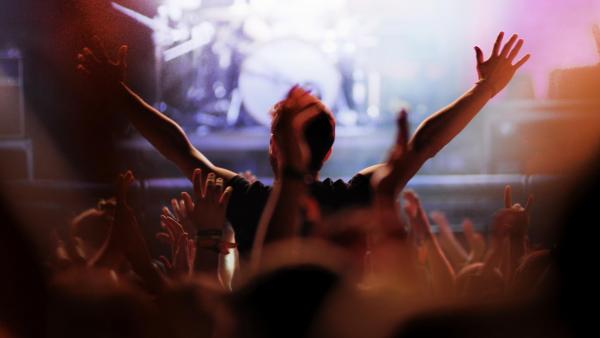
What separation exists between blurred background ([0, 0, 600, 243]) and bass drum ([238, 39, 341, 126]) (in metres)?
0.02

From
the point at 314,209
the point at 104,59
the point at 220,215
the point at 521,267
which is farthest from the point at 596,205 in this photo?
the point at 104,59

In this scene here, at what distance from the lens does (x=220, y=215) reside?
138 centimetres

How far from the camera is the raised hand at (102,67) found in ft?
5.90

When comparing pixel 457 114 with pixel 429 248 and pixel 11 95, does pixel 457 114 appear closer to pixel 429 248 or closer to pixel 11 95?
pixel 429 248

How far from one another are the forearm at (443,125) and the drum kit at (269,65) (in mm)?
4628

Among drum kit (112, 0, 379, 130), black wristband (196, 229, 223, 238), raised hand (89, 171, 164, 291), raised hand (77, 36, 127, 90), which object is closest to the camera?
black wristband (196, 229, 223, 238)

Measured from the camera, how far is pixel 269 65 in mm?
6656

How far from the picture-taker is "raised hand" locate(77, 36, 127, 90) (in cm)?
180

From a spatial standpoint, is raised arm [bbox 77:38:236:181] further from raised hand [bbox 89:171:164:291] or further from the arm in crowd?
the arm in crowd

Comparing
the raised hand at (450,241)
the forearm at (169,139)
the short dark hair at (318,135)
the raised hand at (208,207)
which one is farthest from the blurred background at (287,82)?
the raised hand at (208,207)

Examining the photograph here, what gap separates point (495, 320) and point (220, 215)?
0.65 m

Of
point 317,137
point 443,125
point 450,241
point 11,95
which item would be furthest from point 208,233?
point 11,95

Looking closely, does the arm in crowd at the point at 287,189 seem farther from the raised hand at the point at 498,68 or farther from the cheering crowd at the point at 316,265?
the raised hand at the point at 498,68

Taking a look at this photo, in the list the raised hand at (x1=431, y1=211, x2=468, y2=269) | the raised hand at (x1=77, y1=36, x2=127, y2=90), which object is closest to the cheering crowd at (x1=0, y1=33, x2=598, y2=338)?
the raised hand at (x1=77, y1=36, x2=127, y2=90)
